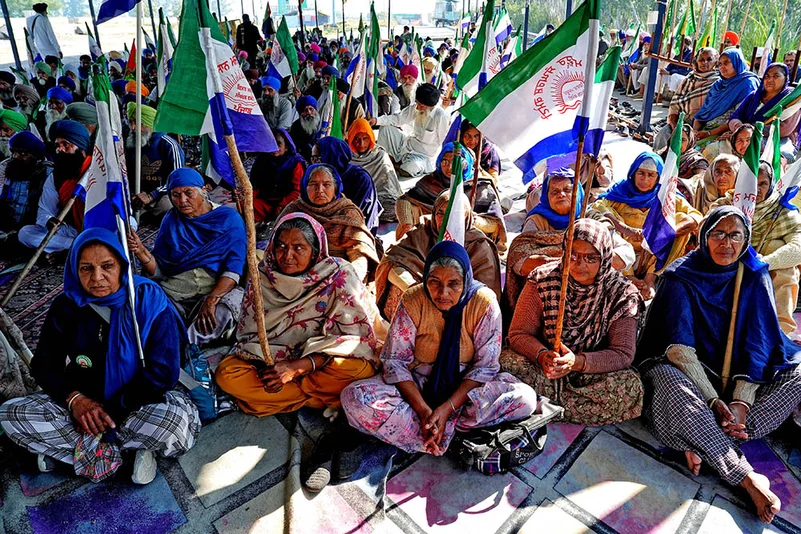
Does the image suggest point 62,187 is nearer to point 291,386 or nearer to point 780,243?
point 291,386

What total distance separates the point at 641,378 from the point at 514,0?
157 ft

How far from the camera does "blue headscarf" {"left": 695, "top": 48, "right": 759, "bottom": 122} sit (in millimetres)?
6078

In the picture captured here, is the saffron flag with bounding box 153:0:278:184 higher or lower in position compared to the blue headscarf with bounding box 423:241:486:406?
higher

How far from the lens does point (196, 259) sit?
11.0ft

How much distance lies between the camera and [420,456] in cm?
251

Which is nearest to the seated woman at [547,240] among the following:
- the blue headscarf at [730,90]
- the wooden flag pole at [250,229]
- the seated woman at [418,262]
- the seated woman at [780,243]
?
the seated woman at [418,262]

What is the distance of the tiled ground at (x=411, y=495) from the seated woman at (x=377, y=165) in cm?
355

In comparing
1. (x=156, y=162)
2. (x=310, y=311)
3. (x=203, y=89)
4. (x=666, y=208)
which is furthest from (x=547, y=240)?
(x=156, y=162)

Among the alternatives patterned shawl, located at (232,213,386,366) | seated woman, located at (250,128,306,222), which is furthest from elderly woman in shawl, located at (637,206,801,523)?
seated woman, located at (250,128,306,222)

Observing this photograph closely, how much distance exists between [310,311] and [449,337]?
776mm

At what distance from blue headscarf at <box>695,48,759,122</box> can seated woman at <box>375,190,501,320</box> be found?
15.1ft

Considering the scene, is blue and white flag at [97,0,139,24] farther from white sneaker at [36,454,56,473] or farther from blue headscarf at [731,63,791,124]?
blue headscarf at [731,63,791,124]

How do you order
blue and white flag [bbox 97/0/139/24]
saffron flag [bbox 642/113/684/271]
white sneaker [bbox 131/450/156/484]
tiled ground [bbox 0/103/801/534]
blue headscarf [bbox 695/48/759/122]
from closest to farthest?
tiled ground [bbox 0/103/801/534]
white sneaker [bbox 131/450/156/484]
blue and white flag [bbox 97/0/139/24]
saffron flag [bbox 642/113/684/271]
blue headscarf [bbox 695/48/759/122]

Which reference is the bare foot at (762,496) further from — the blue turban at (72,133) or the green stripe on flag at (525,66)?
the blue turban at (72,133)
